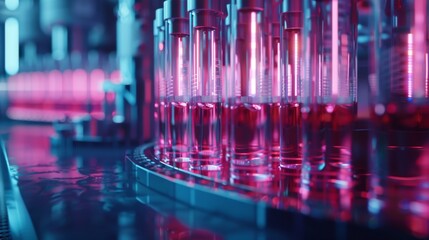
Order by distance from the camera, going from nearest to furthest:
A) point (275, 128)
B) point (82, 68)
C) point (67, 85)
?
point (275, 128)
point (82, 68)
point (67, 85)

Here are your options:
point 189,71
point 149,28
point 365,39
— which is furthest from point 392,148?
point 149,28

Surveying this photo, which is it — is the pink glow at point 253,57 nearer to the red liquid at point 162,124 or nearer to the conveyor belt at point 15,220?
the red liquid at point 162,124

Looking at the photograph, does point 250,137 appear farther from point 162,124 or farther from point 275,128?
point 162,124

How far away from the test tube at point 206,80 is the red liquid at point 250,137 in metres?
0.04

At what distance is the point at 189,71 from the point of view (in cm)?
72

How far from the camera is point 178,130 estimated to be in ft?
2.52

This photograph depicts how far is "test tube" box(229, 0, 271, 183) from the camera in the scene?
635mm

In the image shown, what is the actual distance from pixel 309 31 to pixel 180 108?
0.26m

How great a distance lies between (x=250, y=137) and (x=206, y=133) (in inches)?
2.9

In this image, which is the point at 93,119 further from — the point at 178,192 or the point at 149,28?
the point at 178,192

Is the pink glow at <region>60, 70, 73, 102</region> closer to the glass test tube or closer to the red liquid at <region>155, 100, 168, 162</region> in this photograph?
the red liquid at <region>155, 100, 168, 162</region>

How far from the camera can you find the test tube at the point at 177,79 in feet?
2.45

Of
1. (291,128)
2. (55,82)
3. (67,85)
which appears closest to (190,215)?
(291,128)

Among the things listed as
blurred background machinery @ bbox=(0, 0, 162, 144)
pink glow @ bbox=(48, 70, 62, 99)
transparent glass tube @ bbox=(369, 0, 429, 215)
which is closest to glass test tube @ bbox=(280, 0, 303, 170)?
transparent glass tube @ bbox=(369, 0, 429, 215)
